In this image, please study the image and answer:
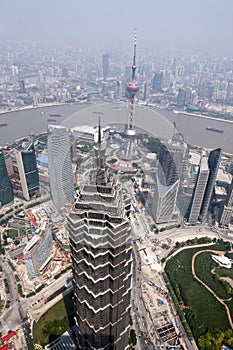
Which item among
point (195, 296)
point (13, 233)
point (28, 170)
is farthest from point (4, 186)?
point (195, 296)

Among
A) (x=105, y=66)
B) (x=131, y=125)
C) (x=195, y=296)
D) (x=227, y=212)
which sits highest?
(x=105, y=66)

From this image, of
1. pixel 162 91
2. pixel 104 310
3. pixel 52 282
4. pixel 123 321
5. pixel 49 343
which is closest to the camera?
pixel 104 310

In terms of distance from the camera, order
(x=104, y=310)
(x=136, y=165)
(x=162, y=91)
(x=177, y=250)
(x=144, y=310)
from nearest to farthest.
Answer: (x=104, y=310)
(x=144, y=310)
(x=177, y=250)
(x=136, y=165)
(x=162, y=91)

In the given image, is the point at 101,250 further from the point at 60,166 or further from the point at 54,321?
the point at 60,166

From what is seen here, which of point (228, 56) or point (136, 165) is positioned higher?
point (228, 56)

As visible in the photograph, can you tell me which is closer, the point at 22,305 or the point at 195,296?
the point at 22,305

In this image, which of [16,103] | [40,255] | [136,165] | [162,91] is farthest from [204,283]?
[162,91]

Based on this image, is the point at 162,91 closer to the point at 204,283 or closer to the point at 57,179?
the point at 57,179
